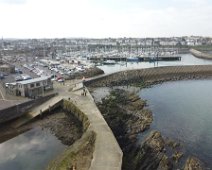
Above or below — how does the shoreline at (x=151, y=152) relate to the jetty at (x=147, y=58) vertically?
below

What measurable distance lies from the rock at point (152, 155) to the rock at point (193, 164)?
133 cm

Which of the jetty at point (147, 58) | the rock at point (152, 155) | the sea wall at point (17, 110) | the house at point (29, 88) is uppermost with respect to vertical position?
the house at point (29, 88)

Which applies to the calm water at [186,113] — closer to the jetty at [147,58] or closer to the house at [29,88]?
the house at [29,88]

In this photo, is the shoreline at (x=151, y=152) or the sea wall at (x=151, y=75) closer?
the shoreline at (x=151, y=152)

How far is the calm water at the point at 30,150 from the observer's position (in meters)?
23.8

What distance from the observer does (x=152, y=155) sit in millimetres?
23812

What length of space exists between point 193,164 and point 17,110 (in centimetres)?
2025

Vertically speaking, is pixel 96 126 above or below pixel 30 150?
above

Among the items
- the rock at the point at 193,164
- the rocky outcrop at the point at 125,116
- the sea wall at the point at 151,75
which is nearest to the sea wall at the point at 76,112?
the rocky outcrop at the point at 125,116

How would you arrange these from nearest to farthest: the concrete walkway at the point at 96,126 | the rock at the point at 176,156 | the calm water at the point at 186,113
Answer: 1. the concrete walkway at the point at 96,126
2. the rock at the point at 176,156
3. the calm water at the point at 186,113

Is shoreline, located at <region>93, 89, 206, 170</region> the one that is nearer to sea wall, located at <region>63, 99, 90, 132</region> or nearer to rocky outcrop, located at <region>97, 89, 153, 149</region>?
rocky outcrop, located at <region>97, 89, 153, 149</region>

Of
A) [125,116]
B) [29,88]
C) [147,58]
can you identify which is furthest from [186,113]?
[147,58]

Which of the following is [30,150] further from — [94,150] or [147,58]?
[147,58]

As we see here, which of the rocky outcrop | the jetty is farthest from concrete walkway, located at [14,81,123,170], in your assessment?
the jetty
